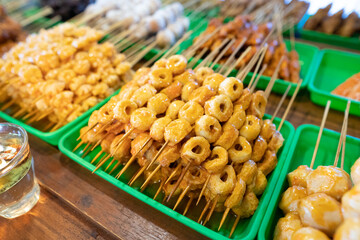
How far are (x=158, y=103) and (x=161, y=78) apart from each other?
0.27 meters

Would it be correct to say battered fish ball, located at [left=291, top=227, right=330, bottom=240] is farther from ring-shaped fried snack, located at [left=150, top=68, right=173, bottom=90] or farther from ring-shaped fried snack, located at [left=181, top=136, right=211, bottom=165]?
ring-shaped fried snack, located at [left=150, top=68, right=173, bottom=90]

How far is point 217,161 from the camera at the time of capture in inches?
59.1

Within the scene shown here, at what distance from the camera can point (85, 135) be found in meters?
1.98

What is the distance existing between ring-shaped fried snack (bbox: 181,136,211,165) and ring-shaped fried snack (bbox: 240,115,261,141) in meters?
0.30

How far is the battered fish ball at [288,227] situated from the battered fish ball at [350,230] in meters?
0.37

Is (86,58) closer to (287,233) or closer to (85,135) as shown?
(85,135)

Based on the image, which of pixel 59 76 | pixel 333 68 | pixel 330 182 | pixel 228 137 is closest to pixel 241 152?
pixel 228 137

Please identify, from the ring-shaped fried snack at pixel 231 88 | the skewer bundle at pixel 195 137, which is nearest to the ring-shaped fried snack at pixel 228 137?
the skewer bundle at pixel 195 137

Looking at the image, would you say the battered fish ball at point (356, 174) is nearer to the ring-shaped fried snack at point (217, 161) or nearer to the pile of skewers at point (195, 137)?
the pile of skewers at point (195, 137)

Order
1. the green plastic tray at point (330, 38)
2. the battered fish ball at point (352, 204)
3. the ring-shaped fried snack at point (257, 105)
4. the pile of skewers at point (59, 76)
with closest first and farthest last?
the battered fish ball at point (352, 204) < the ring-shaped fried snack at point (257, 105) < the pile of skewers at point (59, 76) < the green plastic tray at point (330, 38)

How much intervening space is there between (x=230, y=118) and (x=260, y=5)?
347cm

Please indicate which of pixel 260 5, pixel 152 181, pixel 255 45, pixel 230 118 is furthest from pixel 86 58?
pixel 260 5

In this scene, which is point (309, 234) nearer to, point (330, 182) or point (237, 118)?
point (330, 182)

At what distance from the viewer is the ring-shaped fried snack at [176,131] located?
60.8 inches
